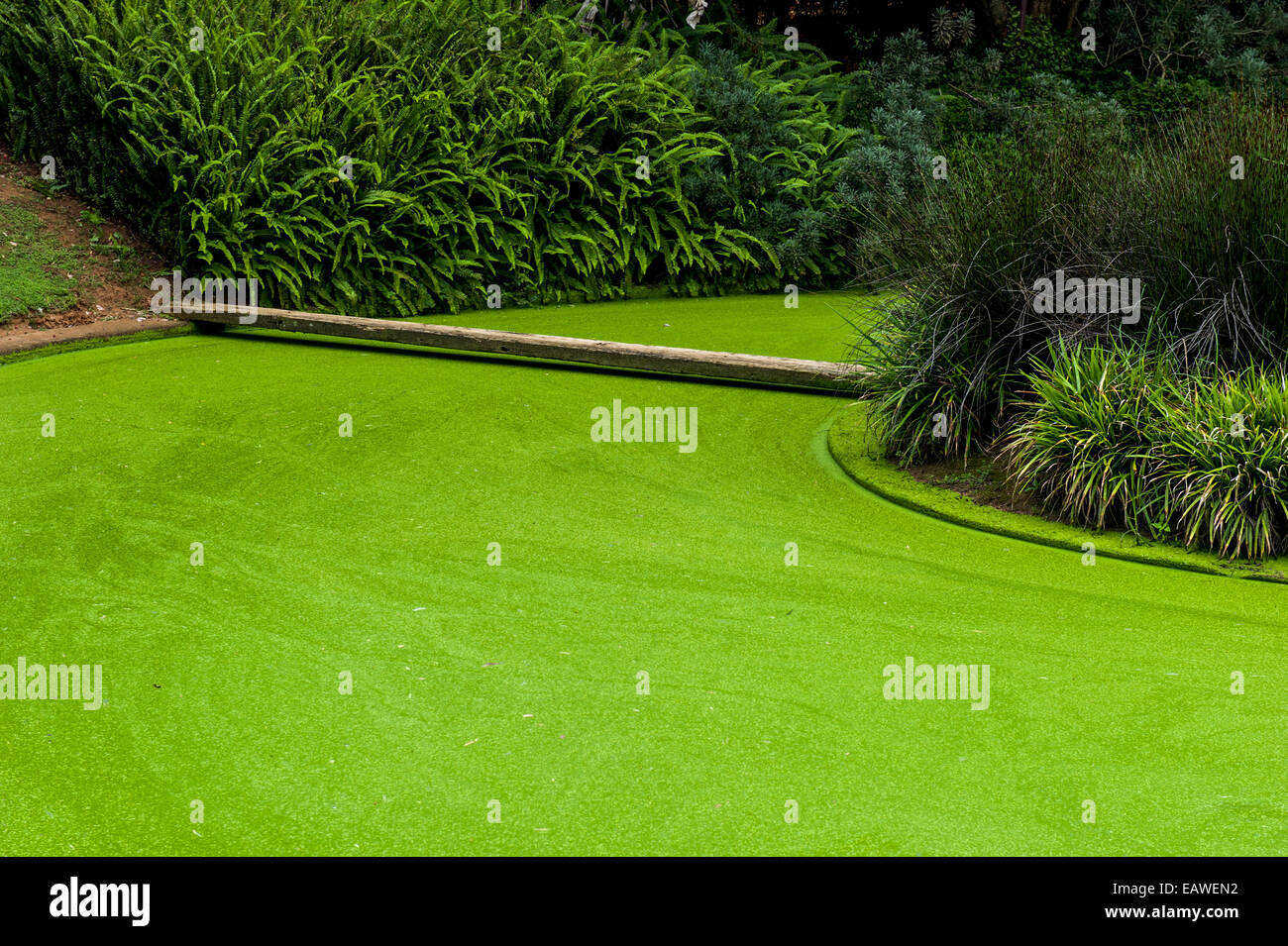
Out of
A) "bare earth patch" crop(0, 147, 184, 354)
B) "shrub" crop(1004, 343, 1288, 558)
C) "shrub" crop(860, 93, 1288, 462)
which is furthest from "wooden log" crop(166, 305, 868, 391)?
"shrub" crop(1004, 343, 1288, 558)

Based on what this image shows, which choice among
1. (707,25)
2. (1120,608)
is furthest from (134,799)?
(707,25)

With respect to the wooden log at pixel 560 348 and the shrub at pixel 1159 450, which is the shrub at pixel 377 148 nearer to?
the wooden log at pixel 560 348

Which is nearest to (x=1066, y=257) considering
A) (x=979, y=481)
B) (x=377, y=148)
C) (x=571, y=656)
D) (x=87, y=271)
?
→ (x=979, y=481)

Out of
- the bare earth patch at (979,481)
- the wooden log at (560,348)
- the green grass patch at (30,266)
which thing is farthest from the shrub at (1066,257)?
the green grass patch at (30,266)

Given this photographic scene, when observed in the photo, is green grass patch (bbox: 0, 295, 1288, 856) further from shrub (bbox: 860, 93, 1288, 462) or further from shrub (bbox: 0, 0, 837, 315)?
shrub (bbox: 0, 0, 837, 315)

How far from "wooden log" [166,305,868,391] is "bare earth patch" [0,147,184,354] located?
0.41 metres

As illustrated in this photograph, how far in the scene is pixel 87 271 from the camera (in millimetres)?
9273

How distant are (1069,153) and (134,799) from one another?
496cm

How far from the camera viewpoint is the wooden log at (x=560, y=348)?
298 inches

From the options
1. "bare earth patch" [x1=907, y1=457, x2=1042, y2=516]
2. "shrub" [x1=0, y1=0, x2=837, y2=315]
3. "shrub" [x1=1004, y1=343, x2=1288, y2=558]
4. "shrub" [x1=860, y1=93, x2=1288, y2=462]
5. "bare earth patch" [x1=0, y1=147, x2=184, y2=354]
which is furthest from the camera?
"shrub" [x1=0, y1=0, x2=837, y2=315]

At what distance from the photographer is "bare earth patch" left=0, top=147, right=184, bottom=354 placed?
28.0ft

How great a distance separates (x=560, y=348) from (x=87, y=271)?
374cm

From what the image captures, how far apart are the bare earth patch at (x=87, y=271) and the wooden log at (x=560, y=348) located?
1.35ft

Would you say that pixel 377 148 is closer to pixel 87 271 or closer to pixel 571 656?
pixel 87 271
